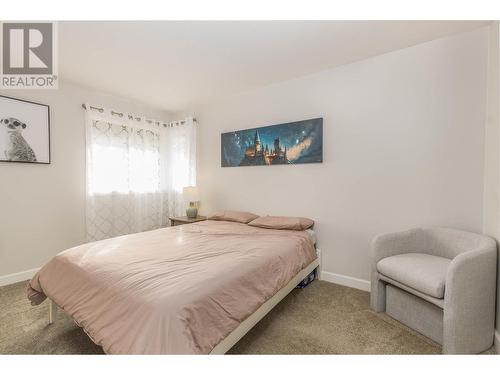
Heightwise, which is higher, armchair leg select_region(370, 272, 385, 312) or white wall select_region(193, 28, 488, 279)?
white wall select_region(193, 28, 488, 279)

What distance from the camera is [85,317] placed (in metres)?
1.33

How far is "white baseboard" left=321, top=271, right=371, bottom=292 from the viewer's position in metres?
2.47

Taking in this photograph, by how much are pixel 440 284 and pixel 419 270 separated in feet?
0.55

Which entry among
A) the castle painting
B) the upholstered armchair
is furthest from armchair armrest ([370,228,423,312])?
the castle painting

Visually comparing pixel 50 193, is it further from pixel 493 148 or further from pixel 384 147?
pixel 493 148

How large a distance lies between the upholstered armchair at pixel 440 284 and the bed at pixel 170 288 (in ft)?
2.49

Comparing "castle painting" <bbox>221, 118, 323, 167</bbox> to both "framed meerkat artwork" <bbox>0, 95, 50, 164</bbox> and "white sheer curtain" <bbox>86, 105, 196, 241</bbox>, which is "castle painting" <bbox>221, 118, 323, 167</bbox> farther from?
"framed meerkat artwork" <bbox>0, 95, 50, 164</bbox>

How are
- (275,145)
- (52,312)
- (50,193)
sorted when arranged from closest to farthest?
(52,312) → (50,193) → (275,145)

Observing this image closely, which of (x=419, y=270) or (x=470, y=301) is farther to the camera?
(x=419, y=270)

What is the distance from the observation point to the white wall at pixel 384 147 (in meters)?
2.00

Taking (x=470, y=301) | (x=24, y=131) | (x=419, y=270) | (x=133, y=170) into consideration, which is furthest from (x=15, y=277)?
(x=470, y=301)

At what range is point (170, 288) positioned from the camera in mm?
1242

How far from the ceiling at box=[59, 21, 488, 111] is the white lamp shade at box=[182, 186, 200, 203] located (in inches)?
58.1

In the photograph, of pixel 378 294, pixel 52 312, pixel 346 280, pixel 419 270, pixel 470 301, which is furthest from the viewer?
pixel 346 280
